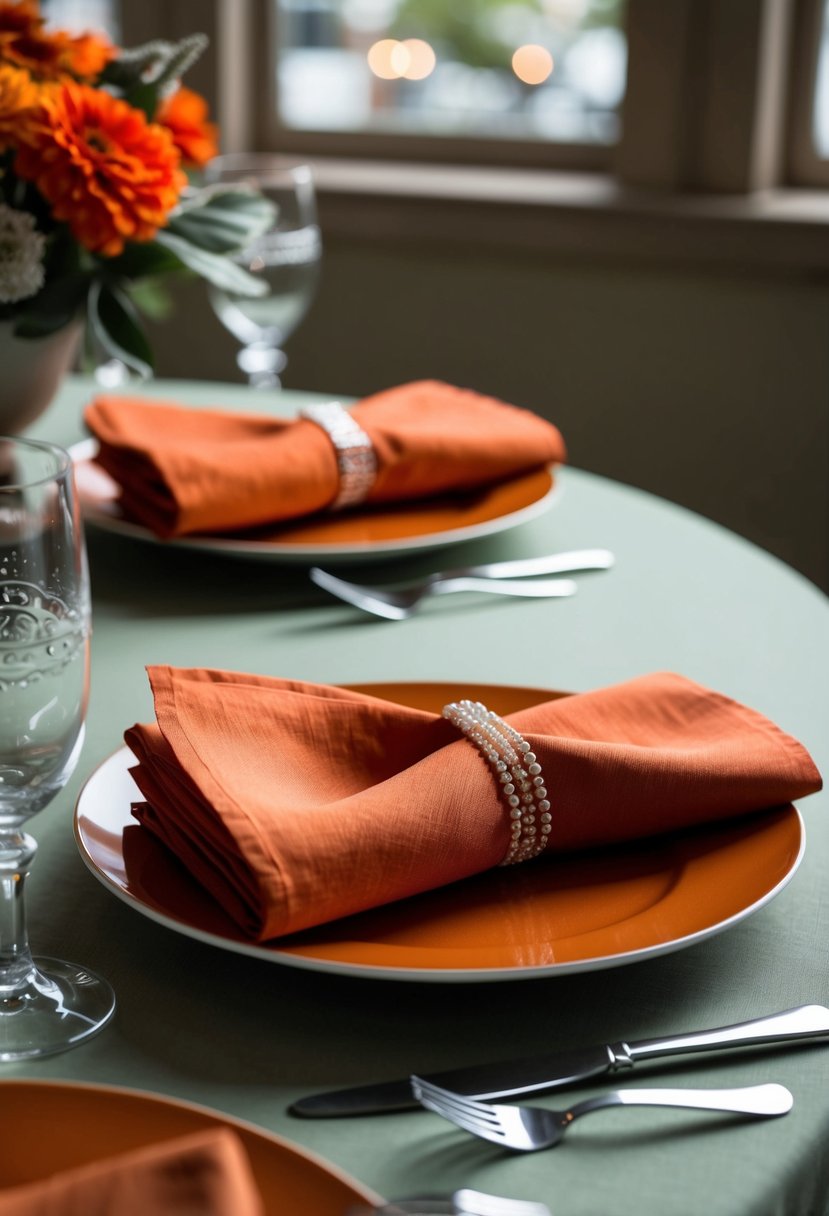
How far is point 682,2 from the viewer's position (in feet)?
7.03

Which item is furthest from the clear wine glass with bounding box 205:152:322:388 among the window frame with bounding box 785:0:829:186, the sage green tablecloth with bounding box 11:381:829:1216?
the window frame with bounding box 785:0:829:186

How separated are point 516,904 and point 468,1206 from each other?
0.17 metres

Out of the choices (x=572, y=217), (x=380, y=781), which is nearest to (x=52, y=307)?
(x=380, y=781)

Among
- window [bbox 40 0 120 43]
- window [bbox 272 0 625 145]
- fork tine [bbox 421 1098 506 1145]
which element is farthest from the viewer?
window [bbox 40 0 120 43]

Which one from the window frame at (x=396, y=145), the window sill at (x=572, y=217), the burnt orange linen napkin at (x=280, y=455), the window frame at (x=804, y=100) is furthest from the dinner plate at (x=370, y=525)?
the window frame at (x=396, y=145)

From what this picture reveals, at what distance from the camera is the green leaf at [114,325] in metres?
1.04

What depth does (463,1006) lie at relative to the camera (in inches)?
21.1

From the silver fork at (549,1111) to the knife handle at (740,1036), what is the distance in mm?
19

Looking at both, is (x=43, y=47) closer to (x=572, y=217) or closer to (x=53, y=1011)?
(x=53, y=1011)

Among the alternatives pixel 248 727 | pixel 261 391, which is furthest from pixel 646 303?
pixel 248 727

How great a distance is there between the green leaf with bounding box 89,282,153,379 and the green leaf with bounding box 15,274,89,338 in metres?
0.01

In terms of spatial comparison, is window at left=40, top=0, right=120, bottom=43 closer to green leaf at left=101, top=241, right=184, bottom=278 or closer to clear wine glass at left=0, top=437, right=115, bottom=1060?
green leaf at left=101, top=241, right=184, bottom=278

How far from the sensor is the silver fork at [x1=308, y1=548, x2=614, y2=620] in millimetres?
956

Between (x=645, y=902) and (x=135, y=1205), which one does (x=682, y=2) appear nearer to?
(x=645, y=902)
